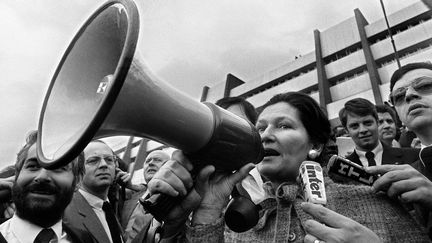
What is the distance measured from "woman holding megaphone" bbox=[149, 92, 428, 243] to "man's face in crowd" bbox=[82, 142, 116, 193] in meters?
1.95

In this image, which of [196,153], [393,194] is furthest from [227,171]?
[393,194]

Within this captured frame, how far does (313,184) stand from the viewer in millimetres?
1084

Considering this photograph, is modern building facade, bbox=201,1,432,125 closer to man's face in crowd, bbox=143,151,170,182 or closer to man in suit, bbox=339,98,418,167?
man's face in crowd, bbox=143,151,170,182

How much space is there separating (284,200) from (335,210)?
0.71ft

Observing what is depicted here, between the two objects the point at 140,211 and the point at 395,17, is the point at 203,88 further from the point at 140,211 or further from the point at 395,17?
the point at 140,211

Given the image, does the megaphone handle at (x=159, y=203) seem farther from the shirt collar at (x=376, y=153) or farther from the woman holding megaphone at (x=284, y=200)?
the shirt collar at (x=376, y=153)

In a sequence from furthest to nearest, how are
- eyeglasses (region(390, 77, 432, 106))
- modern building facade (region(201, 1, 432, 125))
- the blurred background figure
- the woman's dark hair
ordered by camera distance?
modern building facade (region(201, 1, 432, 125)) → the blurred background figure → eyeglasses (region(390, 77, 432, 106)) → the woman's dark hair

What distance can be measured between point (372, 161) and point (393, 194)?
6.27 ft

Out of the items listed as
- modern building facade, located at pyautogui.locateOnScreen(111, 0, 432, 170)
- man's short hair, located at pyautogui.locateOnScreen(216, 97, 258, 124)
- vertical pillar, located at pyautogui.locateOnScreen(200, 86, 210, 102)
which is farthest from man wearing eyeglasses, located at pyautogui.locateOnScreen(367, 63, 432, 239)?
vertical pillar, located at pyautogui.locateOnScreen(200, 86, 210, 102)

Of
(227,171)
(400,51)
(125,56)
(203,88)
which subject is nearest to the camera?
(125,56)

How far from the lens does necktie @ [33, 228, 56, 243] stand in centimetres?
199

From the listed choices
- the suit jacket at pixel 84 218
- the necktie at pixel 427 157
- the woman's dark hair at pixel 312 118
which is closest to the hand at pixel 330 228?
the woman's dark hair at pixel 312 118

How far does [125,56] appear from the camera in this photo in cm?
98

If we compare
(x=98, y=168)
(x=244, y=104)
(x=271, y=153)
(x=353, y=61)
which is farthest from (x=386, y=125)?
(x=353, y=61)
